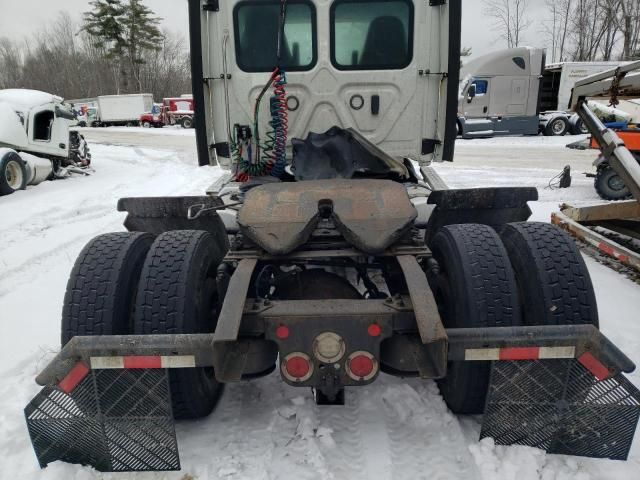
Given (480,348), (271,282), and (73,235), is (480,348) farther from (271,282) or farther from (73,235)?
(73,235)

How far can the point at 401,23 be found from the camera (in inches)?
165

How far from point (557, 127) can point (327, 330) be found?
23.1m

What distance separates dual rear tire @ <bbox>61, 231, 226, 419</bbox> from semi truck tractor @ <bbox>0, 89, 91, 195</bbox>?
970cm

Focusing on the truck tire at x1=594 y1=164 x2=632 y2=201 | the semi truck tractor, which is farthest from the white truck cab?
the semi truck tractor

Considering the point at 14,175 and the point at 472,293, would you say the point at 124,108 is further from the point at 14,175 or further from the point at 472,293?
the point at 472,293

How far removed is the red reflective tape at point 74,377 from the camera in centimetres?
214

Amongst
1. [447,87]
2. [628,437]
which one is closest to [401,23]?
[447,87]

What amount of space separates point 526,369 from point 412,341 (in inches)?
22.6

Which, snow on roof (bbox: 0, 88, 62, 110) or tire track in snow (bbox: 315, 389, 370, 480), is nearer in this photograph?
tire track in snow (bbox: 315, 389, 370, 480)

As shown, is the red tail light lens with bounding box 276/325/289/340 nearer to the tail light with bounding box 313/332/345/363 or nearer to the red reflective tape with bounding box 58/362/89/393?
the tail light with bounding box 313/332/345/363

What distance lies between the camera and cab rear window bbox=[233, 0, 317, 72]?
4.17 m

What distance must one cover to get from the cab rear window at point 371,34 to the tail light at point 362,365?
3.01m

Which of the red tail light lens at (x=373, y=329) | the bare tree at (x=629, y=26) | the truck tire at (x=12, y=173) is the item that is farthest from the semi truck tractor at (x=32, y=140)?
the bare tree at (x=629, y=26)

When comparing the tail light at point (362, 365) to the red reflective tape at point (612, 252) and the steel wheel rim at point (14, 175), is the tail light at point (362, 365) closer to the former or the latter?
the red reflective tape at point (612, 252)
